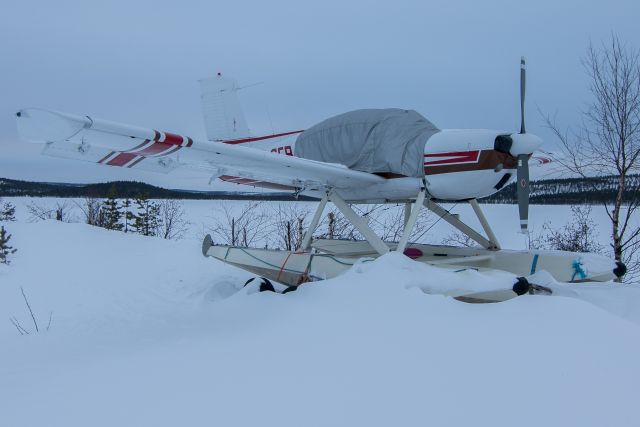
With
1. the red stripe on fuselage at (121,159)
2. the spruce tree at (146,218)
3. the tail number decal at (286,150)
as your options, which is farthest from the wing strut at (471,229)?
the spruce tree at (146,218)

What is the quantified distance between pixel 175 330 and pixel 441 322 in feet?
7.08

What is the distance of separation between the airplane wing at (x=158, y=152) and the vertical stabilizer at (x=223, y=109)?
2739 millimetres

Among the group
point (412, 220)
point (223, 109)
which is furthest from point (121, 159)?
point (223, 109)

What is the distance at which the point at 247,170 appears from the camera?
5344 millimetres

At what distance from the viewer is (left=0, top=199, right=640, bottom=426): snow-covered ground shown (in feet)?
6.05

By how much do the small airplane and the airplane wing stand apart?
12mm

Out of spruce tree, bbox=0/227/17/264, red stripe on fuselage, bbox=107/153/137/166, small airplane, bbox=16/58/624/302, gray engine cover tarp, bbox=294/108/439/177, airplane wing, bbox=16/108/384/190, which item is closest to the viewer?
airplane wing, bbox=16/108/384/190

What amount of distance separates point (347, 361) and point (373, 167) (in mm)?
3533

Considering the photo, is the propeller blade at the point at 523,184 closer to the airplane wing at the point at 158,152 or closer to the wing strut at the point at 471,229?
the wing strut at the point at 471,229

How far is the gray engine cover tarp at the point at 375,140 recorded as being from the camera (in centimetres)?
530

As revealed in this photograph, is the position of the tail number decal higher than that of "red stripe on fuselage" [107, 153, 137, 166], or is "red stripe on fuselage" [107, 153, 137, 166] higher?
the tail number decal

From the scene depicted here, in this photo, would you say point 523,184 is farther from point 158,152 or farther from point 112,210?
point 112,210

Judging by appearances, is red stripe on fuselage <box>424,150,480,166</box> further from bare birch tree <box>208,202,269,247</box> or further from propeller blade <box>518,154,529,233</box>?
bare birch tree <box>208,202,269,247</box>

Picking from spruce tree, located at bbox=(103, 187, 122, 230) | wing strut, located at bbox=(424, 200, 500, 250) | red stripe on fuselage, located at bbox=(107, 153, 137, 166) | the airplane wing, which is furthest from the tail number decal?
spruce tree, located at bbox=(103, 187, 122, 230)
